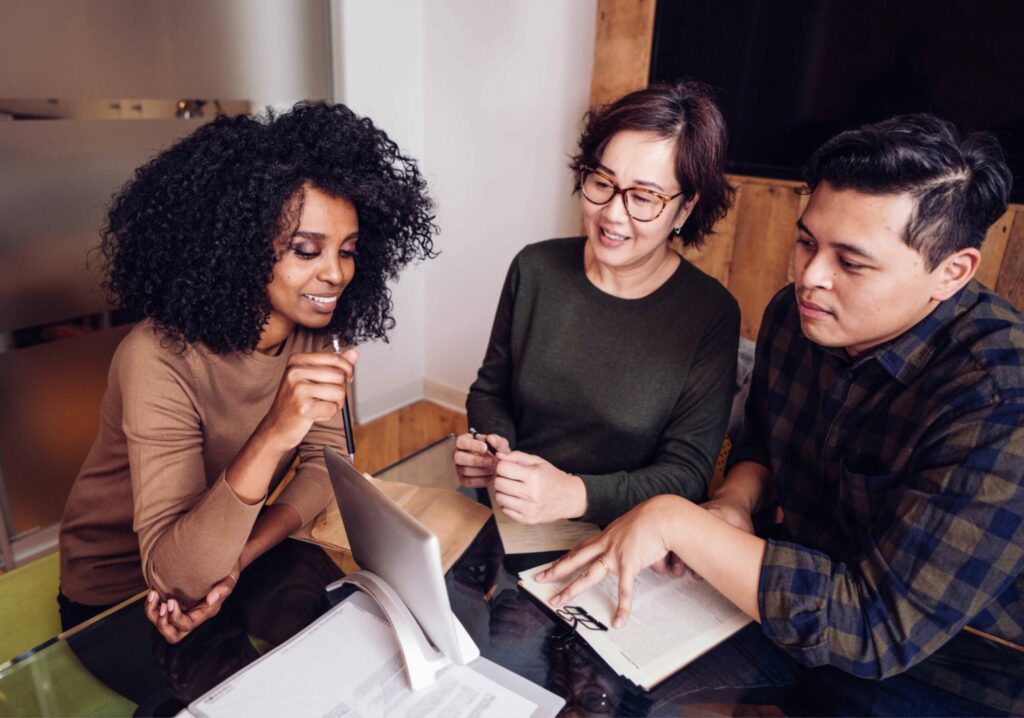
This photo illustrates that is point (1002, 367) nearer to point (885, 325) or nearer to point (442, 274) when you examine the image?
point (885, 325)

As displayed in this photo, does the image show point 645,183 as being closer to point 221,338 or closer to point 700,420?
point 700,420

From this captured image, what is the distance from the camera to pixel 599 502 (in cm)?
120

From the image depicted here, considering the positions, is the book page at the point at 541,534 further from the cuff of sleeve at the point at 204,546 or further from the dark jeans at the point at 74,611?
the dark jeans at the point at 74,611

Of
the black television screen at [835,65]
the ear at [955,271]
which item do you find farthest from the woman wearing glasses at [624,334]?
the black television screen at [835,65]

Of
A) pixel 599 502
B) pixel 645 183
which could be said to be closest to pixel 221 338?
pixel 599 502

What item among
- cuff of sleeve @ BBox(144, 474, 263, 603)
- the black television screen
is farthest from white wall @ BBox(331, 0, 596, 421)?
cuff of sleeve @ BBox(144, 474, 263, 603)

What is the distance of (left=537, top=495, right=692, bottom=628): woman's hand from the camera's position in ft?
3.13

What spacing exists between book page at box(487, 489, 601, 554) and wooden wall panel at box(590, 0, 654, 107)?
168cm

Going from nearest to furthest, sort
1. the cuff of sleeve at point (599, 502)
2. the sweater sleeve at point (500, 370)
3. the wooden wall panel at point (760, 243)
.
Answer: the cuff of sleeve at point (599, 502), the sweater sleeve at point (500, 370), the wooden wall panel at point (760, 243)

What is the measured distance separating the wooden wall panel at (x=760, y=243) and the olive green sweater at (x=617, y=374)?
0.87m

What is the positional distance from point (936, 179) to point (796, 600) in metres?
0.57

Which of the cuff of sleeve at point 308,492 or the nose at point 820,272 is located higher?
the nose at point 820,272

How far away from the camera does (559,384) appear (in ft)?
4.85

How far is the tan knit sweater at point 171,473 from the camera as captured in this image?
98cm
